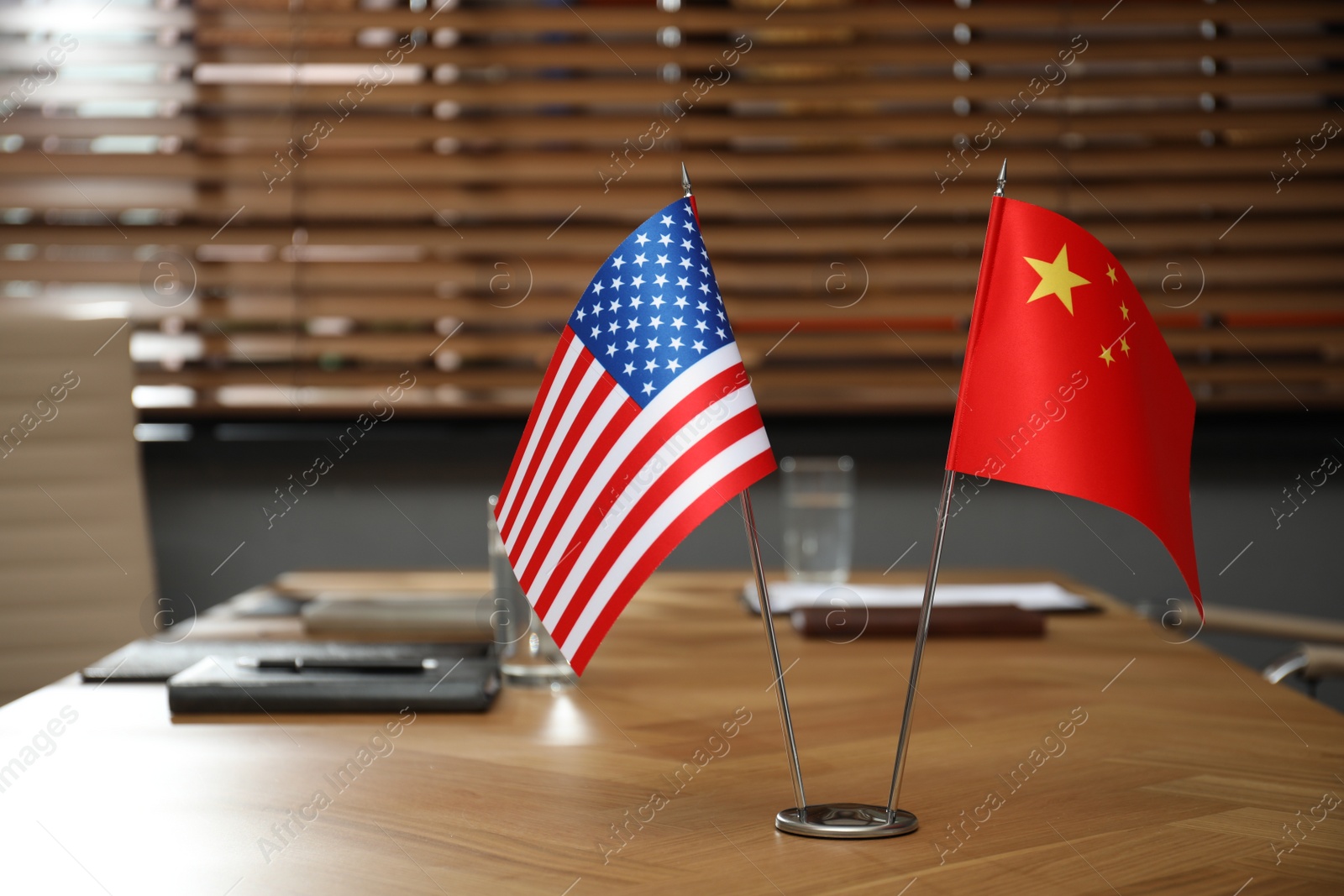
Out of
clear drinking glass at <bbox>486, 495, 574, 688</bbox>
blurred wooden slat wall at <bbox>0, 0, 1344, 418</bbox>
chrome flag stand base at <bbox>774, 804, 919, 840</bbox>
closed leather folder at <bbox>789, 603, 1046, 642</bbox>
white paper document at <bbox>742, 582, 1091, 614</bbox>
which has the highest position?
blurred wooden slat wall at <bbox>0, 0, 1344, 418</bbox>

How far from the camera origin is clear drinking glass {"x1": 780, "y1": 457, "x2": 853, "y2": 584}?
163cm

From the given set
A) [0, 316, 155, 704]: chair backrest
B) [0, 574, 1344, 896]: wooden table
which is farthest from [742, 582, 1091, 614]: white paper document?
[0, 316, 155, 704]: chair backrest

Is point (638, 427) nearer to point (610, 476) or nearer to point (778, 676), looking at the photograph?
point (610, 476)

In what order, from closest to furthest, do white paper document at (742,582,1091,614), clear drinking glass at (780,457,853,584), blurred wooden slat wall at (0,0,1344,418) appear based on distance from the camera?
white paper document at (742,582,1091,614), clear drinking glass at (780,457,853,584), blurred wooden slat wall at (0,0,1344,418)

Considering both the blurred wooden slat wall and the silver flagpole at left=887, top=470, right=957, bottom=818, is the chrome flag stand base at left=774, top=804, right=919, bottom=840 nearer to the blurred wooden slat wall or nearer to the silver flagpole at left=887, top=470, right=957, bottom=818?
the silver flagpole at left=887, top=470, right=957, bottom=818

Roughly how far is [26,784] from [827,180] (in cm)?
223

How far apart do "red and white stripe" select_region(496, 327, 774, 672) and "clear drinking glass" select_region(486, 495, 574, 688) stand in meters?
0.27

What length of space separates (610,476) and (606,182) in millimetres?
1979

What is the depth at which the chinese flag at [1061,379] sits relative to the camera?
0.66 metres

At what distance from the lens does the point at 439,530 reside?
2.61m

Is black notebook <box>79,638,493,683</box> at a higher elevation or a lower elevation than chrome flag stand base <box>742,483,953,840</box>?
higher

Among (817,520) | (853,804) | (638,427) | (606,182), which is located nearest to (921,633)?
(853,804)

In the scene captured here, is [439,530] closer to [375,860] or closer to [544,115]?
[544,115]

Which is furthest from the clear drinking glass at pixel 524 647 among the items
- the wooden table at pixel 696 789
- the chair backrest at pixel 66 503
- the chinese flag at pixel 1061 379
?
the chair backrest at pixel 66 503
